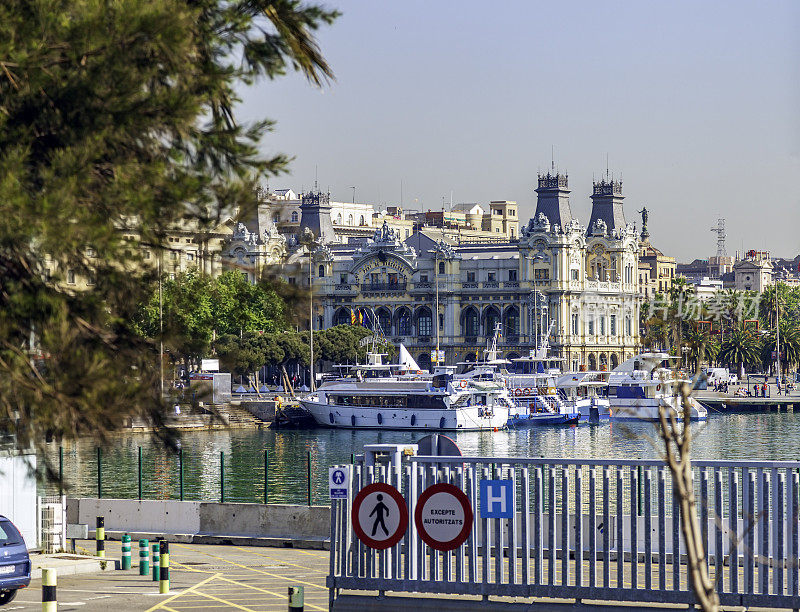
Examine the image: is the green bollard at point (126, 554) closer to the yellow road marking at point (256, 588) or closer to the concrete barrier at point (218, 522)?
the yellow road marking at point (256, 588)

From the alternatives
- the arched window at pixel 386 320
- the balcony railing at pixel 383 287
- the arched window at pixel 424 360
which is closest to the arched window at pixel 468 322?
the arched window at pixel 424 360

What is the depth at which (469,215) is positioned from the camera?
19938cm

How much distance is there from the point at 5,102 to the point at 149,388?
233 cm

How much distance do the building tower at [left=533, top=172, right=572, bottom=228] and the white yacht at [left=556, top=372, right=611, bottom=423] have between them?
29.7 meters

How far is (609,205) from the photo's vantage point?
142m

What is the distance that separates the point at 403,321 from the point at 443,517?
11893 centimetres

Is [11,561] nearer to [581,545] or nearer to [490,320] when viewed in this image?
[581,545]

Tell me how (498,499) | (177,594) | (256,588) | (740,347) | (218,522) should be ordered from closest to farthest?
(498,499) < (177,594) < (256,588) < (218,522) < (740,347)

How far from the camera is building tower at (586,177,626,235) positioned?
141 m

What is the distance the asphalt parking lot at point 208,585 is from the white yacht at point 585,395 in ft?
212

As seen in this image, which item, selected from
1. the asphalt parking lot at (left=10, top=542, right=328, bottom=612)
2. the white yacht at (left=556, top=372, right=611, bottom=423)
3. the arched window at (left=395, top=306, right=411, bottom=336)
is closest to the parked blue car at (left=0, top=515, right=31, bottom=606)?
the asphalt parking lot at (left=10, top=542, right=328, bottom=612)

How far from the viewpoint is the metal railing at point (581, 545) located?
14094mm

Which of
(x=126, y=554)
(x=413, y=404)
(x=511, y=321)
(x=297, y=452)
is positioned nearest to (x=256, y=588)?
(x=126, y=554)

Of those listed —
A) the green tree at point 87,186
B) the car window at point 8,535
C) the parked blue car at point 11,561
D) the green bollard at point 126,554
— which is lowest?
the green bollard at point 126,554
